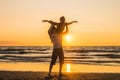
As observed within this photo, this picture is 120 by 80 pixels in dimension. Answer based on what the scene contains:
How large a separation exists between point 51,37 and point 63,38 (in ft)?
1.67

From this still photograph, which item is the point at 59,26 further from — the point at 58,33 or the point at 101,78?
the point at 101,78

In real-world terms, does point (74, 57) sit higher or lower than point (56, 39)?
lower

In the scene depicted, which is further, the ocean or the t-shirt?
the ocean

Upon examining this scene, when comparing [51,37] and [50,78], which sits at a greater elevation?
[51,37]

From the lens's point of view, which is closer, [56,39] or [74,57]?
[56,39]

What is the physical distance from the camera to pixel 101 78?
46.3 ft

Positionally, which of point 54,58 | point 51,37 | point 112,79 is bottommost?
point 112,79

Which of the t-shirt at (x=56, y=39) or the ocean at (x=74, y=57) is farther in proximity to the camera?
the ocean at (x=74, y=57)

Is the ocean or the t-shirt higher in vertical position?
the t-shirt

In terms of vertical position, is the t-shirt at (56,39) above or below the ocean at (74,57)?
above

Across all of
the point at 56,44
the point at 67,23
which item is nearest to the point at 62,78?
the point at 56,44

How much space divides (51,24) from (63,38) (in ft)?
2.54

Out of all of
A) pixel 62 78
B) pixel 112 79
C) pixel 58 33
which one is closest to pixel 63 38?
pixel 58 33

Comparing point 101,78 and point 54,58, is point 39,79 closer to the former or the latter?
point 54,58
